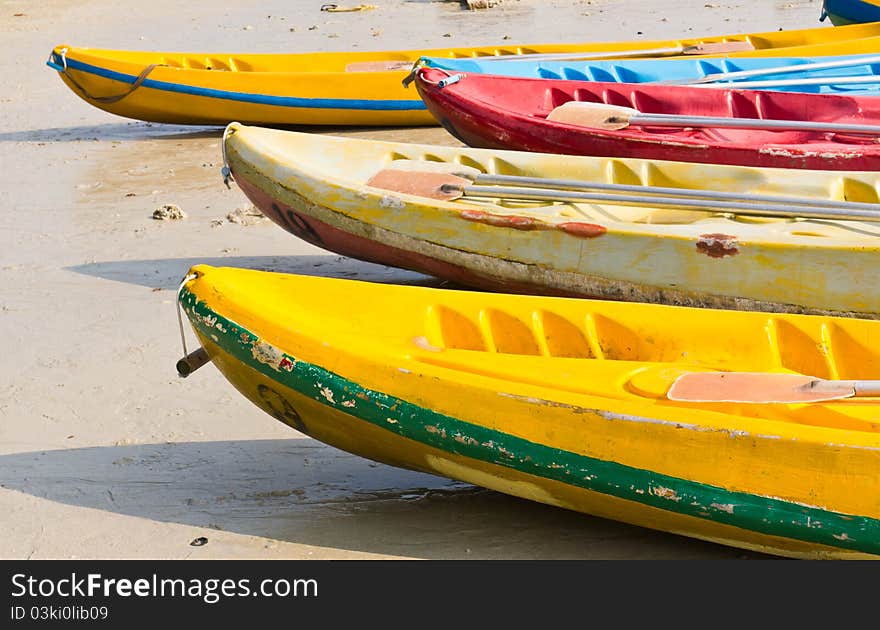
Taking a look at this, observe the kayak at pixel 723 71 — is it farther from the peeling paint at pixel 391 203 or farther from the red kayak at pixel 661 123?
the peeling paint at pixel 391 203

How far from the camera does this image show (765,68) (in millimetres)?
8008

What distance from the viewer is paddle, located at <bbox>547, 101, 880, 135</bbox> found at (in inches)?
236

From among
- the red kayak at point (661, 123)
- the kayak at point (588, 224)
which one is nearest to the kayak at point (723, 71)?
the red kayak at point (661, 123)

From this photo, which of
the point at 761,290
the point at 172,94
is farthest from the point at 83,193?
the point at 761,290

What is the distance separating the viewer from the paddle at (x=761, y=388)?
3365mm

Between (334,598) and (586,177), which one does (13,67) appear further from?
(334,598)

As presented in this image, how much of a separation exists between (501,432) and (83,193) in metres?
5.47

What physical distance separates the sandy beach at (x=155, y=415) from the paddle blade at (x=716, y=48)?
187cm

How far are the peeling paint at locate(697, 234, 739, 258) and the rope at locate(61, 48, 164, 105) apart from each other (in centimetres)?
589

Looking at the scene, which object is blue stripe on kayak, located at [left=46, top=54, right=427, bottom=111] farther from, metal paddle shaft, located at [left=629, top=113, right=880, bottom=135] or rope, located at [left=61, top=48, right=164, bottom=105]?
metal paddle shaft, located at [left=629, top=113, right=880, bottom=135]

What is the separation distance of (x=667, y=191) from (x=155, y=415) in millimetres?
2226

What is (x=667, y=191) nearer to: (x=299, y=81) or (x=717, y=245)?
(x=717, y=245)

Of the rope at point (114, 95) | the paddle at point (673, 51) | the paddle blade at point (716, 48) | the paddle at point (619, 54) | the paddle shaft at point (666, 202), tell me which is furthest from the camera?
the rope at point (114, 95)

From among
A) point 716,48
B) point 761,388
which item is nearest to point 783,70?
point 716,48
